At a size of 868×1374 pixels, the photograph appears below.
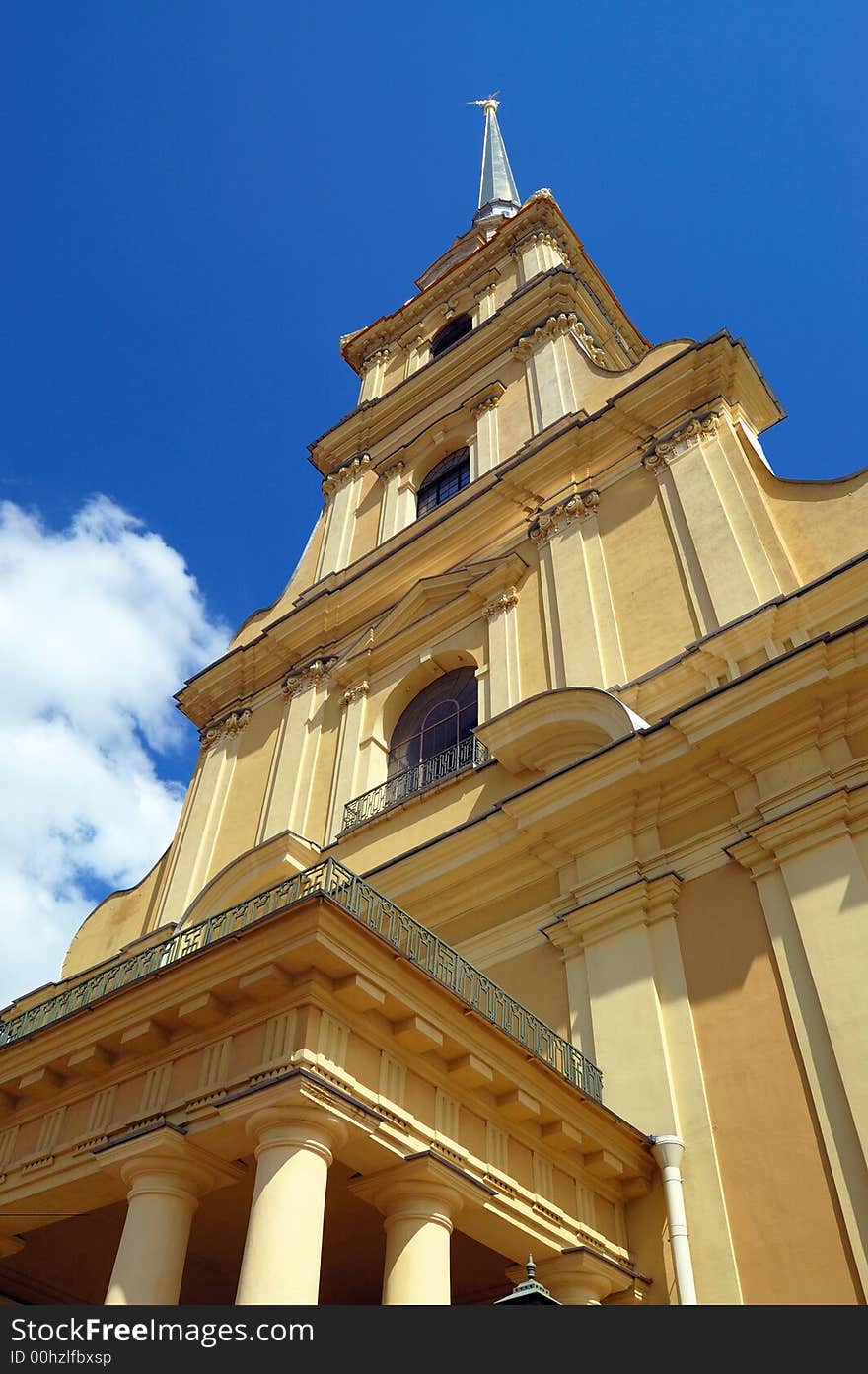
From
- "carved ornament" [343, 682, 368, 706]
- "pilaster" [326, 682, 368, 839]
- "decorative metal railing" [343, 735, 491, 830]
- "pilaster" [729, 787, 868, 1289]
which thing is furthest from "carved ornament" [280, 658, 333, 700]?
"pilaster" [729, 787, 868, 1289]

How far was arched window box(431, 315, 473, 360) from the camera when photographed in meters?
26.4

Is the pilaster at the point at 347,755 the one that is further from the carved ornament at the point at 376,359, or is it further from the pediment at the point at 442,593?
the carved ornament at the point at 376,359

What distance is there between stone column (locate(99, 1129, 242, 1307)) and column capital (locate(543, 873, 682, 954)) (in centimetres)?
446

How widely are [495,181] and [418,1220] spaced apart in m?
40.6

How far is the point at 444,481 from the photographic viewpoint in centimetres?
2156

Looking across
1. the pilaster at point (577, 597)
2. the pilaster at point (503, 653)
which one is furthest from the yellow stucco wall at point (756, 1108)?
the pilaster at point (503, 653)

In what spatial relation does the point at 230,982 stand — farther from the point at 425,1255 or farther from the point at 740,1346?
the point at 740,1346

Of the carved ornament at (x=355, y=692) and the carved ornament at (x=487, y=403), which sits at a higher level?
the carved ornament at (x=487, y=403)

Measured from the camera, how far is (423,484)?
72.5 ft

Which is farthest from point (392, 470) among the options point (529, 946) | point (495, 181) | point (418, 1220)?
point (495, 181)

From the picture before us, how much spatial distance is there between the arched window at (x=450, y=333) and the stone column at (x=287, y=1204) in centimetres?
2237

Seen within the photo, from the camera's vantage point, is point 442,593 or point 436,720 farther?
point 442,593

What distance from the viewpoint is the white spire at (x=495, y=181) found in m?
37.9

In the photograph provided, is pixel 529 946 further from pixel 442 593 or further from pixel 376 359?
pixel 376 359
